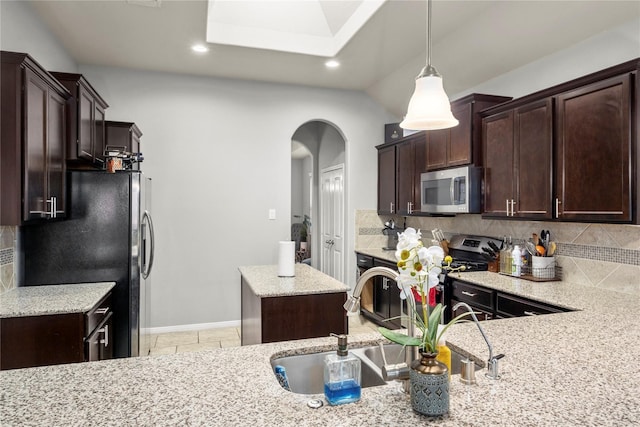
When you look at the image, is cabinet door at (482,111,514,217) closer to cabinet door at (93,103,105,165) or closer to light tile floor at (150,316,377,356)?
light tile floor at (150,316,377,356)

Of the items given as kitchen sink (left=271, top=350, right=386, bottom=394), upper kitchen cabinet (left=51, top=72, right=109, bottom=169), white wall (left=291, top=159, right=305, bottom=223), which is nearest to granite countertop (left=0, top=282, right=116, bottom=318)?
upper kitchen cabinet (left=51, top=72, right=109, bottom=169)

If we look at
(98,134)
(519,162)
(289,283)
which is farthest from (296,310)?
(98,134)

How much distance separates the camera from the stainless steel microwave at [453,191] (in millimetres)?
3404

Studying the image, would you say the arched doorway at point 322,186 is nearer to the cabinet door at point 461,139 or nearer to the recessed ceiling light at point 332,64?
the recessed ceiling light at point 332,64

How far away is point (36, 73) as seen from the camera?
2.33 metres

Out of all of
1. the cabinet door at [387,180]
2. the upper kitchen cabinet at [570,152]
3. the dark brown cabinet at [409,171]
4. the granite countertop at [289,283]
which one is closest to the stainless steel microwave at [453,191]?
the upper kitchen cabinet at [570,152]

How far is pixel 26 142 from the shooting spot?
2.22 m

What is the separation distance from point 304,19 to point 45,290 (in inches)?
119

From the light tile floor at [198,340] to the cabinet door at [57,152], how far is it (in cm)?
175

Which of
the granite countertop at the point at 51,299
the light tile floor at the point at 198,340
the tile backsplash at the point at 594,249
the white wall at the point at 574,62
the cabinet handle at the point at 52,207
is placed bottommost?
the light tile floor at the point at 198,340

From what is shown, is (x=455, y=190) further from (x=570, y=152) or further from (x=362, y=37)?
(x=362, y=37)

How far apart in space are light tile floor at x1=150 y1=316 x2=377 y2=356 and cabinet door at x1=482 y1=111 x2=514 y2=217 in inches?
76.6

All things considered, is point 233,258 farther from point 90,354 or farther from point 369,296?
point 90,354

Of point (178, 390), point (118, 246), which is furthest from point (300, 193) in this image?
point (178, 390)
